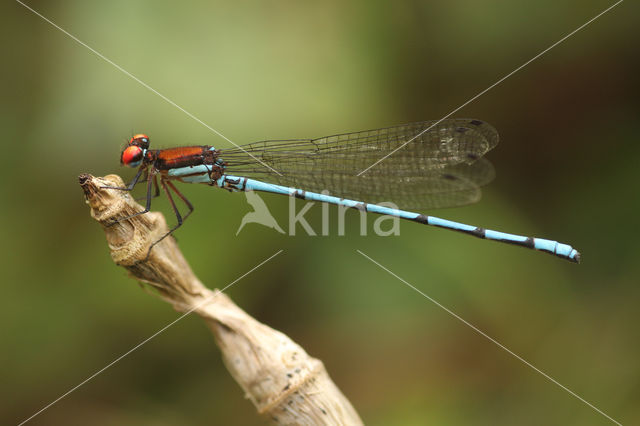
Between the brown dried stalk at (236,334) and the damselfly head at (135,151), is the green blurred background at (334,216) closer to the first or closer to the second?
the damselfly head at (135,151)

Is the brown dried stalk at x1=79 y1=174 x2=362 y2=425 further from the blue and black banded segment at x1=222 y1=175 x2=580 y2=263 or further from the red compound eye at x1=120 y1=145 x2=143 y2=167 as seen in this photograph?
the blue and black banded segment at x1=222 y1=175 x2=580 y2=263

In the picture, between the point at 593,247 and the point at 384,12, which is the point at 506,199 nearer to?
the point at 593,247

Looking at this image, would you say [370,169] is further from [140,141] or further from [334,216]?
[140,141]

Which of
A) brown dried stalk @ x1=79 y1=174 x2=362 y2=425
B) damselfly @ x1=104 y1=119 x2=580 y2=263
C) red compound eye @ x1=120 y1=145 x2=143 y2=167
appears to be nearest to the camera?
brown dried stalk @ x1=79 y1=174 x2=362 y2=425

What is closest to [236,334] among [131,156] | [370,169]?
[131,156]

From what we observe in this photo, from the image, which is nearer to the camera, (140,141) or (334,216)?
(140,141)

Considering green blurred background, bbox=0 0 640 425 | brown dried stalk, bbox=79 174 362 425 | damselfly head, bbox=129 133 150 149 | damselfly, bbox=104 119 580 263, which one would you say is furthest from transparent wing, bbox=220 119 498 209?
brown dried stalk, bbox=79 174 362 425
